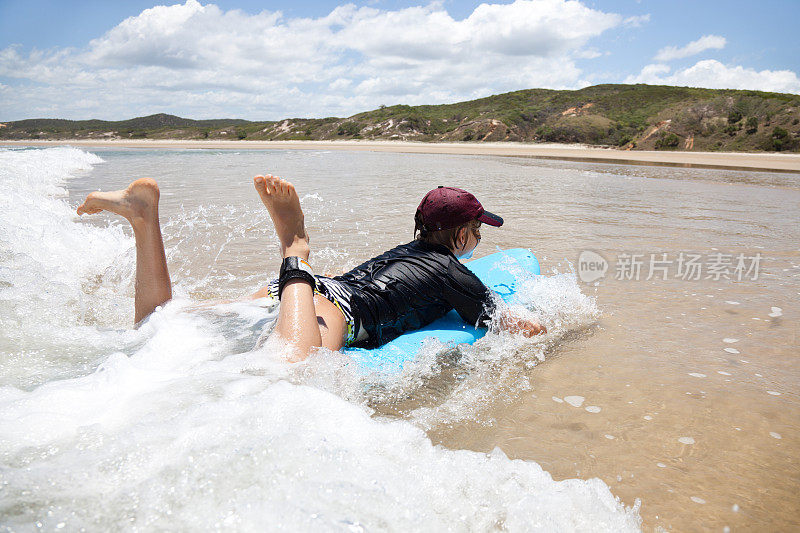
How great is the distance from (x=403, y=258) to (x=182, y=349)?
1.28 m

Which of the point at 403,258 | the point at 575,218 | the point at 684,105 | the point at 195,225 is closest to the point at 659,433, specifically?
the point at 403,258

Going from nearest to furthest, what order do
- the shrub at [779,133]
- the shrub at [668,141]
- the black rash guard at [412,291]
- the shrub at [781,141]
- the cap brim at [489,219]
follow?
the black rash guard at [412,291]
the cap brim at [489,219]
the shrub at [781,141]
the shrub at [779,133]
the shrub at [668,141]

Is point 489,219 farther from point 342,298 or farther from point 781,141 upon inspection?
point 781,141

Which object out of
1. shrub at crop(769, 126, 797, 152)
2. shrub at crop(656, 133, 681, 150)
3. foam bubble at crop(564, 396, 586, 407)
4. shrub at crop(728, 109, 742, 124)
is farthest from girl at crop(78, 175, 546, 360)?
shrub at crop(728, 109, 742, 124)

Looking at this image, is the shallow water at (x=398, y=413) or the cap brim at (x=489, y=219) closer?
the shallow water at (x=398, y=413)

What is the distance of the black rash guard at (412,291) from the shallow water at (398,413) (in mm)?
284

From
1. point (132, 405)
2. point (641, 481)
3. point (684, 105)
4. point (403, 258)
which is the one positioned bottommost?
point (641, 481)

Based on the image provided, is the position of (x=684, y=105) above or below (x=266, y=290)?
above

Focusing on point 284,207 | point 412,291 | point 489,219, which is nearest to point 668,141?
point 489,219

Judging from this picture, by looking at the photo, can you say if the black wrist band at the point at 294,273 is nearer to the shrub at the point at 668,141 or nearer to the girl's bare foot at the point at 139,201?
the girl's bare foot at the point at 139,201

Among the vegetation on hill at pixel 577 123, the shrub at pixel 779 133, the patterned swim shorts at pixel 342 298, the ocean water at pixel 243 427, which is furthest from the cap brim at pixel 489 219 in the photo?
the shrub at pixel 779 133

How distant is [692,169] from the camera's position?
53.0ft

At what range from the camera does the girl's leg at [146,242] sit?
292cm

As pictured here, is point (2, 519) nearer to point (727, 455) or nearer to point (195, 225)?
point (727, 455)
